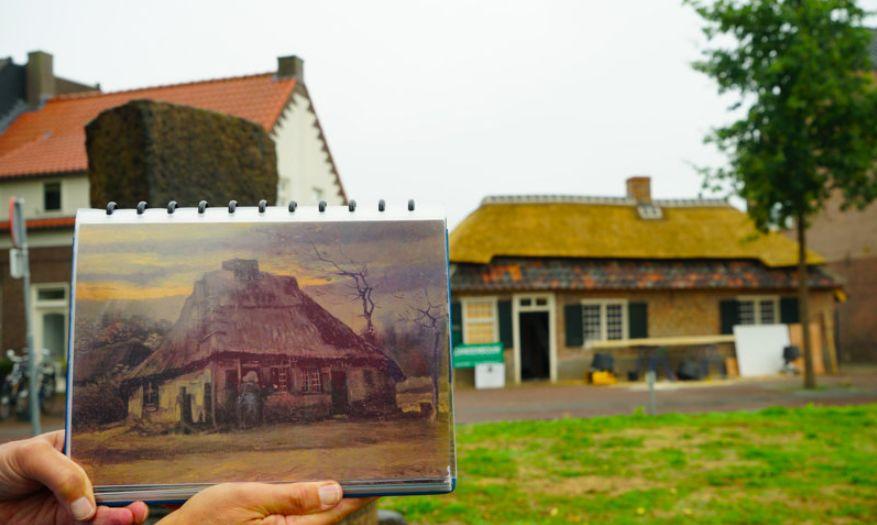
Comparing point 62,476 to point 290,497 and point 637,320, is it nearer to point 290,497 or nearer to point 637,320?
point 290,497

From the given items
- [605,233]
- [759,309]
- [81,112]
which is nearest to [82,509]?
[81,112]

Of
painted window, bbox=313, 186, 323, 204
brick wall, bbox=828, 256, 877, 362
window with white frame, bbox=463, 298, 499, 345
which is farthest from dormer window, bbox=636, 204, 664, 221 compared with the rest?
painted window, bbox=313, 186, 323, 204

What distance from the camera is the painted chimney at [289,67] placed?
2181 centimetres

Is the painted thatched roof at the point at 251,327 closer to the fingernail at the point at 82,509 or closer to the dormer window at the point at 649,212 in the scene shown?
the fingernail at the point at 82,509

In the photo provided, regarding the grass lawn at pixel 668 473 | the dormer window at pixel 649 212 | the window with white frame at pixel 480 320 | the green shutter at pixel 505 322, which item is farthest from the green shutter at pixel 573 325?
the grass lawn at pixel 668 473

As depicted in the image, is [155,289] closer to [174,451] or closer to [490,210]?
[174,451]

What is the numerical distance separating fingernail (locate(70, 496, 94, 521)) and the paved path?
11.3m

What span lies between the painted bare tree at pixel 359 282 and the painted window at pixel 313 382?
12cm

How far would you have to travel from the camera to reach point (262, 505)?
1.38m

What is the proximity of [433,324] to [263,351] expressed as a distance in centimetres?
34

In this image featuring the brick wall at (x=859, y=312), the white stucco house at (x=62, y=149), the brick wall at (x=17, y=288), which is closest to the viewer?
the white stucco house at (x=62, y=149)

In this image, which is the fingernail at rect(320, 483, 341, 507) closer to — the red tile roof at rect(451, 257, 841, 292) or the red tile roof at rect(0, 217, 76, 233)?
the red tile roof at rect(0, 217, 76, 233)

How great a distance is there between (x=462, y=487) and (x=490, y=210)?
17.6 metres

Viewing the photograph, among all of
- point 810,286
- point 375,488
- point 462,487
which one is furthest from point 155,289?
point 810,286
